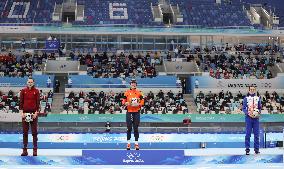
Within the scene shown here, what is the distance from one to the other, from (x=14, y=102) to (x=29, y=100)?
23.3 meters

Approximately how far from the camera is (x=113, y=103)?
38.5m

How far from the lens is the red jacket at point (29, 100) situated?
14773mm

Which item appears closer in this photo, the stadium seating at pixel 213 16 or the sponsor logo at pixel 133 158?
the sponsor logo at pixel 133 158

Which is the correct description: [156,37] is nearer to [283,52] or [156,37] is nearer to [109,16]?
[109,16]

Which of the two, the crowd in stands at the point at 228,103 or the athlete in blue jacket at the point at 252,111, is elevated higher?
the athlete in blue jacket at the point at 252,111

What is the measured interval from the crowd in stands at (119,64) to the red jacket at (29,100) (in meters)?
26.4

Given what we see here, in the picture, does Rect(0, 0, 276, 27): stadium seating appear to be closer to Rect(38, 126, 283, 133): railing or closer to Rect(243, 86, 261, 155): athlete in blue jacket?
Rect(38, 126, 283, 133): railing

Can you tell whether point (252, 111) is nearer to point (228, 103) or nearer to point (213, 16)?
point (228, 103)

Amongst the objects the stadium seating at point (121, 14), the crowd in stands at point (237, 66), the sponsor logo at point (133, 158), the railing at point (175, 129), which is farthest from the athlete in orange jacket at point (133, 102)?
the stadium seating at point (121, 14)

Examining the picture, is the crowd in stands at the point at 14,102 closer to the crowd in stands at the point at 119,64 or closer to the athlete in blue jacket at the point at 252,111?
the crowd in stands at the point at 119,64

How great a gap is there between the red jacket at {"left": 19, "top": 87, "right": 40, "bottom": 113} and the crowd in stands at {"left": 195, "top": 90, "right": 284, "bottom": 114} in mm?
23479

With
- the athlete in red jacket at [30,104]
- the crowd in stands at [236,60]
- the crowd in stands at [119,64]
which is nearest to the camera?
the athlete in red jacket at [30,104]

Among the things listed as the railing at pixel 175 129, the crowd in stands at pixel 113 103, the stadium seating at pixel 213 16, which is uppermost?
the stadium seating at pixel 213 16

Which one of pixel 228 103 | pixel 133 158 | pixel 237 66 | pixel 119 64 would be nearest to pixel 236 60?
A: pixel 237 66
